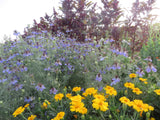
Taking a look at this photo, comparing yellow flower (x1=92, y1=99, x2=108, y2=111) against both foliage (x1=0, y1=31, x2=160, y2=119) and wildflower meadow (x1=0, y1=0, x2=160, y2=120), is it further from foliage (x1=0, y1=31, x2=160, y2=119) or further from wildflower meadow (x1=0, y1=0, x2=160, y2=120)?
foliage (x1=0, y1=31, x2=160, y2=119)

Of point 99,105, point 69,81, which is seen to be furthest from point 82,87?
point 99,105

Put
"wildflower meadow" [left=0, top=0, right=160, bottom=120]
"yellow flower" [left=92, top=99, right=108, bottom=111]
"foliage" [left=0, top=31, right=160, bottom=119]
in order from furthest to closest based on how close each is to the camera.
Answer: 1. "foliage" [left=0, top=31, right=160, bottom=119]
2. "wildflower meadow" [left=0, top=0, right=160, bottom=120]
3. "yellow flower" [left=92, top=99, right=108, bottom=111]

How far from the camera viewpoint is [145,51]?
413cm

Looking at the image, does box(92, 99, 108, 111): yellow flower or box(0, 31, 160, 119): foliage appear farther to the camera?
box(0, 31, 160, 119): foliage

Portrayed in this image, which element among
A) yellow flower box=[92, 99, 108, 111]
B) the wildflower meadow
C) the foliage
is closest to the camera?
yellow flower box=[92, 99, 108, 111]

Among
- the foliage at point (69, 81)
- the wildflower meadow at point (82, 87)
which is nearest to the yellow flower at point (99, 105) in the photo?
the wildflower meadow at point (82, 87)

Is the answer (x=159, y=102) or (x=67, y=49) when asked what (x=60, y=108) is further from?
(x=67, y=49)

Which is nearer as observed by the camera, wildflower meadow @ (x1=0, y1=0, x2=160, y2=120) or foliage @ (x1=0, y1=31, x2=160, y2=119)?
wildflower meadow @ (x1=0, y1=0, x2=160, y2=120)

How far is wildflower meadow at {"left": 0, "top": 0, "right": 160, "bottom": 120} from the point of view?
153 cm

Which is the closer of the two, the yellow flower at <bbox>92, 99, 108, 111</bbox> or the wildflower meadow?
the yellow flower at <bbox>92, 99, 108, 111</bbox>

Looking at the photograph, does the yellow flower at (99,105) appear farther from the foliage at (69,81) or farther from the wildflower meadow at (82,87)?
the foliage at (69,81)

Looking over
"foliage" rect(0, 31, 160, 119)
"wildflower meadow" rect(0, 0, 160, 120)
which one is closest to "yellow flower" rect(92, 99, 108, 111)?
"wildflower meadow" rect(0, 0, 160, 120)

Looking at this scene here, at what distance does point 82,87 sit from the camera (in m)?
2.73

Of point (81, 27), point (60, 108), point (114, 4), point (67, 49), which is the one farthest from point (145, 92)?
point (114, 4)
